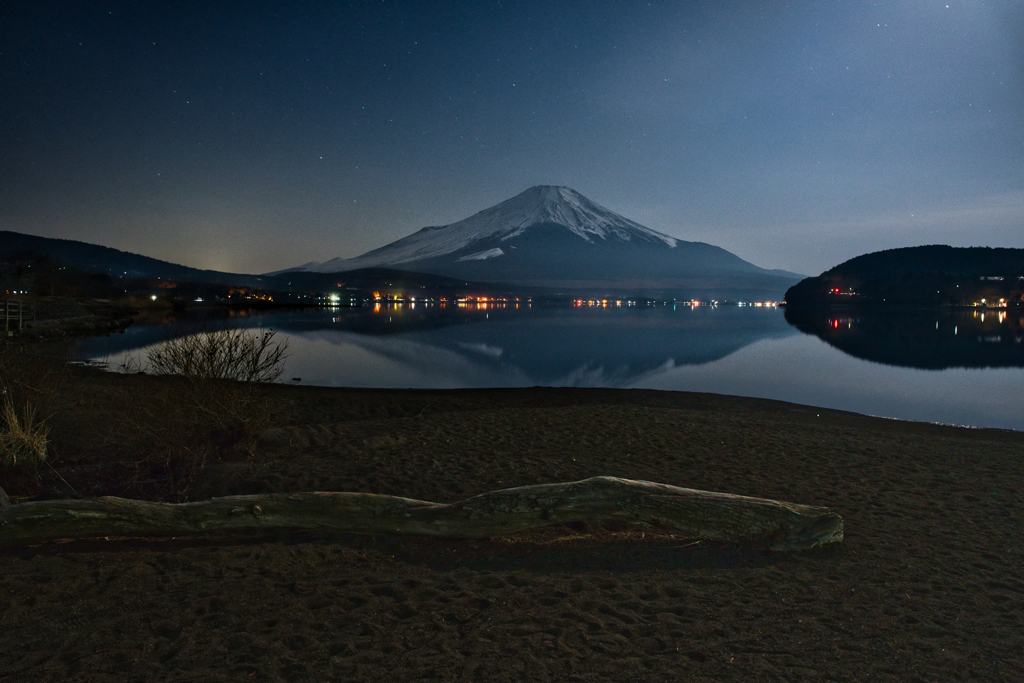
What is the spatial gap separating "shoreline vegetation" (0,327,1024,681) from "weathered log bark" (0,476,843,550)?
0.13 metres

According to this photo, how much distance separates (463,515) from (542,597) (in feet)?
3.57

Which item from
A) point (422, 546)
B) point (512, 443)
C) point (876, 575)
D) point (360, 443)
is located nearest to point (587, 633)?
point (422, 546)

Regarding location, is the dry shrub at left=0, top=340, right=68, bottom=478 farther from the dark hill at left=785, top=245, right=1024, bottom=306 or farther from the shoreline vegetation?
the dark hill at left=785, top=245, right=1024, bottom=306

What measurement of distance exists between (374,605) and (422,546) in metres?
0.90

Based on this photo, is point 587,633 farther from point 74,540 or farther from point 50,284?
A: point 50,284

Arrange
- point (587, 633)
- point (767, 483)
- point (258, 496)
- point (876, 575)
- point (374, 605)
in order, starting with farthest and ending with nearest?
point (767, 483) < point (258, 496) < point (876, 575) < point (374, 605) < point (587, 633)

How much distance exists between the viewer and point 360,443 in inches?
307

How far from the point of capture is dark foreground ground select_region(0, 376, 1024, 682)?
9.74ft

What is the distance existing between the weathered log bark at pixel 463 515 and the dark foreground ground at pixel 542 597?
133mm

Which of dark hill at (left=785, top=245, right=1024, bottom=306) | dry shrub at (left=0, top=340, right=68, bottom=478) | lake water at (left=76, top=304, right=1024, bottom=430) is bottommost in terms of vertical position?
lake water at (left=76, top=304, right=1024, bottom=430)

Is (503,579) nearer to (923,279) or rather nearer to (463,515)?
(463,515)

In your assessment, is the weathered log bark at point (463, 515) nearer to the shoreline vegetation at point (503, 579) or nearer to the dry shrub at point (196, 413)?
the shoreline vegetation at point (503, 579)

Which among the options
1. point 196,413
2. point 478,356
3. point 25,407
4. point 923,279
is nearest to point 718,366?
point 478,356

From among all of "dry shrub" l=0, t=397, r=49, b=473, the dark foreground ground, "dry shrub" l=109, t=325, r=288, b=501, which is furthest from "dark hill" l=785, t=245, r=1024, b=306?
"dry shrub" l=0, t=397, r=49, b=473
